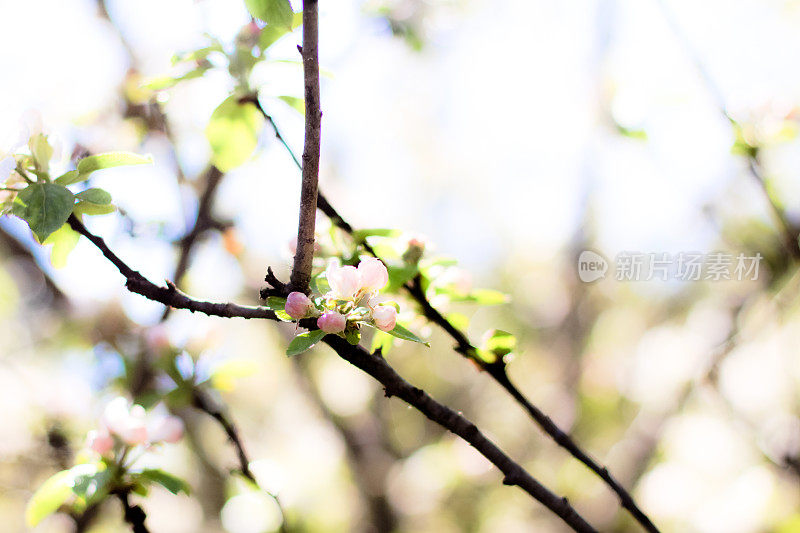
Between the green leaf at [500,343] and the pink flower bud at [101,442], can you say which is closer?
the green leaf at [500,343]

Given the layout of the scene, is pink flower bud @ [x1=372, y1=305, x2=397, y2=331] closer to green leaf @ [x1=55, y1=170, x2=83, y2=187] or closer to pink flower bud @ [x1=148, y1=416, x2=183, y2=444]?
green leaf @ [x1=55, y1=170, x2=83, y2=187]

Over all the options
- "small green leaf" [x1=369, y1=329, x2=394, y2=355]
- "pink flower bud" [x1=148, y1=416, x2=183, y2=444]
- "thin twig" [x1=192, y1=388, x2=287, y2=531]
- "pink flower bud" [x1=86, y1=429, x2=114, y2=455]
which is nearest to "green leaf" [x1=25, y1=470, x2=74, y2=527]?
"pink flower bud" [x1=86, y1=429, x2=114, y2=455]

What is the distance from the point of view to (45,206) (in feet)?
2.61

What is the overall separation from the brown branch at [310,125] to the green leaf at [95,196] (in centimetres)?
33

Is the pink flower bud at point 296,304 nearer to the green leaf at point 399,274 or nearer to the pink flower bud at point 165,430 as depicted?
the green leaf at point 399,274

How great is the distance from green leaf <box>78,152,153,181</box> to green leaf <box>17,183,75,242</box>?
58 mm

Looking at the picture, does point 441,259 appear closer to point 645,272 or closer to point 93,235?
point 93,235

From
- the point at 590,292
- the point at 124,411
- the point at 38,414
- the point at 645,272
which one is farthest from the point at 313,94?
the point at 590,292

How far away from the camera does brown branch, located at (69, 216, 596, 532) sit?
2.36ft

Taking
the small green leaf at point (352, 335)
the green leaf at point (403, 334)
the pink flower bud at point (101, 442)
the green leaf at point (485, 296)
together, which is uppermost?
the green leaf at point (403, 334)

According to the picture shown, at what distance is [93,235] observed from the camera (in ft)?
2.68

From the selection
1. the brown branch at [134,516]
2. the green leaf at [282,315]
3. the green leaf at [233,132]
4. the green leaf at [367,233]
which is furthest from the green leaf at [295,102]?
the brown branch at [134,516]

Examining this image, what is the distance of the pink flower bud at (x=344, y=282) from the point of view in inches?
30.5

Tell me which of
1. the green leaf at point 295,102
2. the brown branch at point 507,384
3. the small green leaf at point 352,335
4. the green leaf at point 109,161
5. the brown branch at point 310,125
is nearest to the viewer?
the brown branch at point 310,125
